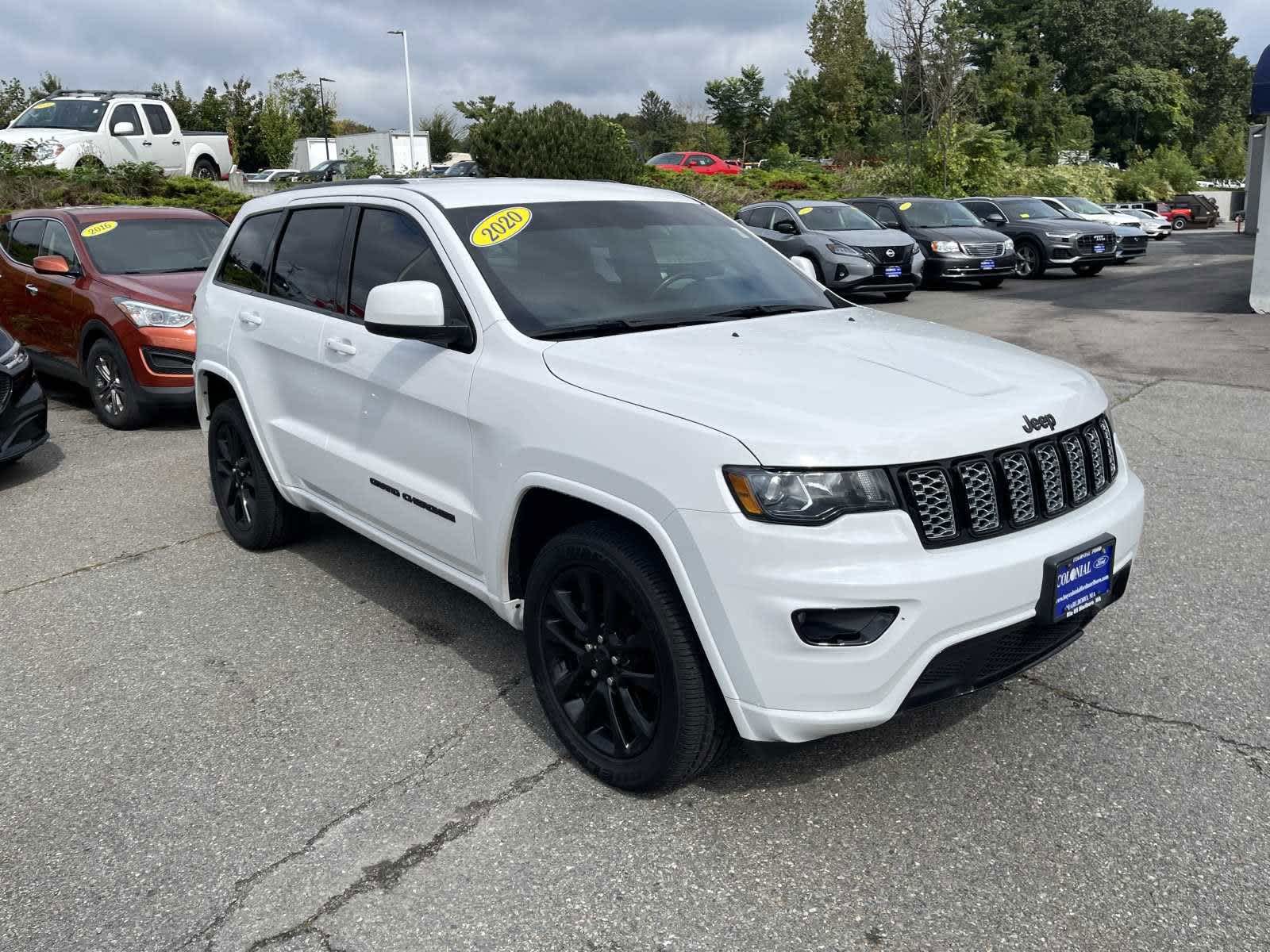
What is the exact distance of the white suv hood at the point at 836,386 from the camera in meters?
2.82

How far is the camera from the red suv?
27.5ft

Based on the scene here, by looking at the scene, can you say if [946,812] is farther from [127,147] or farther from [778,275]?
[127,147]

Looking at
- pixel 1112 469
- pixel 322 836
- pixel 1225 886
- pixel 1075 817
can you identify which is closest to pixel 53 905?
pixel 322 836

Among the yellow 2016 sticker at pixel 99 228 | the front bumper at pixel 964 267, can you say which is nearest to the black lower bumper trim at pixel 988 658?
the yellow 2016 sticker at pixel 99 228

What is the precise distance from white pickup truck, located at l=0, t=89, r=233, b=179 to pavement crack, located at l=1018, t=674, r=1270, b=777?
18.8 m

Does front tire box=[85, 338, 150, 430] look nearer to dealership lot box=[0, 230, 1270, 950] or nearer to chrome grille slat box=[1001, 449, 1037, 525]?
dealership lot box=[0, 230, 1270, 950]

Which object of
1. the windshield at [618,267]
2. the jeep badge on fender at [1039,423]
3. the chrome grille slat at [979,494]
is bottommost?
the chrome grille slat at [979,494]

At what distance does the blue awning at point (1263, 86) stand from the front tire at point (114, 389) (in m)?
13.4

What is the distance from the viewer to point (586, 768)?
3.40 m

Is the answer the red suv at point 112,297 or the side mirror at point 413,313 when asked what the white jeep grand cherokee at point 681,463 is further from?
the red suv at point 112,297

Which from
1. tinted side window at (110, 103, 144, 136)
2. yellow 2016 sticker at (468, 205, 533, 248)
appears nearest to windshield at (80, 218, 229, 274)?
yellow 2016 sticker at (468, 205, 533, 248)

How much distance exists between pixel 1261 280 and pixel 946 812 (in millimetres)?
14228

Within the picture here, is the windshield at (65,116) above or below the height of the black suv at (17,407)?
above

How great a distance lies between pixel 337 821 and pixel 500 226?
2122 millimetres
